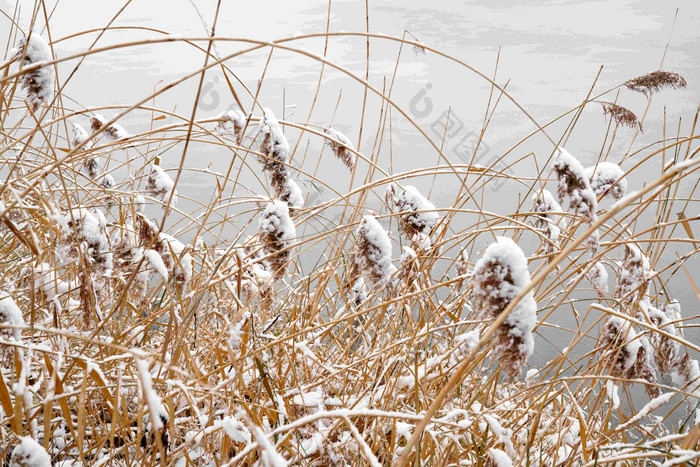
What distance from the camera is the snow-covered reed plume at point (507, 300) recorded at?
18.2 inches

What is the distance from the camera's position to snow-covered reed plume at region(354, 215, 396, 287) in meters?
0.67

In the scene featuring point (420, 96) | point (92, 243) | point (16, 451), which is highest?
point (420, 96)

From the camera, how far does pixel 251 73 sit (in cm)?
454

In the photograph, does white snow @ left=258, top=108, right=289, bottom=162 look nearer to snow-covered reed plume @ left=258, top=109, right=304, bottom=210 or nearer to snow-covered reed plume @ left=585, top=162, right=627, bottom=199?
snow-covered reed plume @ left=258, top=109, right=304, bottom=210

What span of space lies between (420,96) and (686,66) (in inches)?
79.5

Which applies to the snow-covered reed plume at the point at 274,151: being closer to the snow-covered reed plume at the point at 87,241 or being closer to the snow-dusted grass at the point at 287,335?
the snow-dusted grass at the point at 287,335

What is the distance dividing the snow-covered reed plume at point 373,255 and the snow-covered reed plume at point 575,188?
19 centimetres

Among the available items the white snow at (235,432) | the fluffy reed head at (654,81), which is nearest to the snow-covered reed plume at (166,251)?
the white snow at (235,432)

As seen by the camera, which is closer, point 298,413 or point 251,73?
point 298,413

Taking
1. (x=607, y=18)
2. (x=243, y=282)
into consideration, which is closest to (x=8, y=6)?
(x=243, y=282)

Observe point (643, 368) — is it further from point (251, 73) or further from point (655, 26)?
point (655, 26)

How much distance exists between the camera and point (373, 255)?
671mm

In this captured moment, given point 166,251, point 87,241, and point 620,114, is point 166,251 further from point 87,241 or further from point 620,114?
point 620,114

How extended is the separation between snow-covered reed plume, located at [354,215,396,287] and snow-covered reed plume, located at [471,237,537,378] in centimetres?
17
